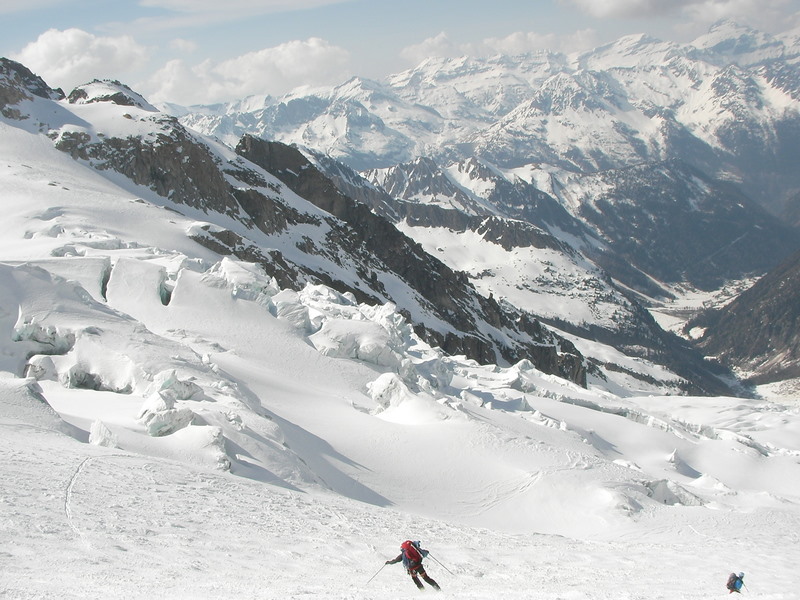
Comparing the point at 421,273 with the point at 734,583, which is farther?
the point at 421,273

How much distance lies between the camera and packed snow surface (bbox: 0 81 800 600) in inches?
659

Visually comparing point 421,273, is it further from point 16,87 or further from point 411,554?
point 411,554

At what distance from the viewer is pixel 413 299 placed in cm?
13125

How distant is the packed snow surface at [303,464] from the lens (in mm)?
16750

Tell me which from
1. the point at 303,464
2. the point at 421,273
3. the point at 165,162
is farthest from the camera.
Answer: the point at 421,273

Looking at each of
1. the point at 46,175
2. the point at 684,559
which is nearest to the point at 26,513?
the point at 684,559

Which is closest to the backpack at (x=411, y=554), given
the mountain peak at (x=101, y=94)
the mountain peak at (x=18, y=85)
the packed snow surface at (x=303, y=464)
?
the packed snow surface at (x=303, y=464)

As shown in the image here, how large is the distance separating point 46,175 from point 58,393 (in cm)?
6925

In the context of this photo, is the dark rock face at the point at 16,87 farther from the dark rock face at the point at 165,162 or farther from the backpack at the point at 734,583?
the backpack at the point at 734,583

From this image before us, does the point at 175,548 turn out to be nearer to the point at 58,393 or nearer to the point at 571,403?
the point at 58,393

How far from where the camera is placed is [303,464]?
2762 cm

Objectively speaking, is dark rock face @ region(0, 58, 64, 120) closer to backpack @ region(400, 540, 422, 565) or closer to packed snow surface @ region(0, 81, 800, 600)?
packed snow surface @ region(0, 81, 800, 600)

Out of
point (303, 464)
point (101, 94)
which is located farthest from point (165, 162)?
point (303, 464)

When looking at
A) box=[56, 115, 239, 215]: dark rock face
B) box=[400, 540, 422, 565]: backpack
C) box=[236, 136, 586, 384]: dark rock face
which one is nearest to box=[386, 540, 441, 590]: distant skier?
box=[400, 540, 422, 565]: backpack
